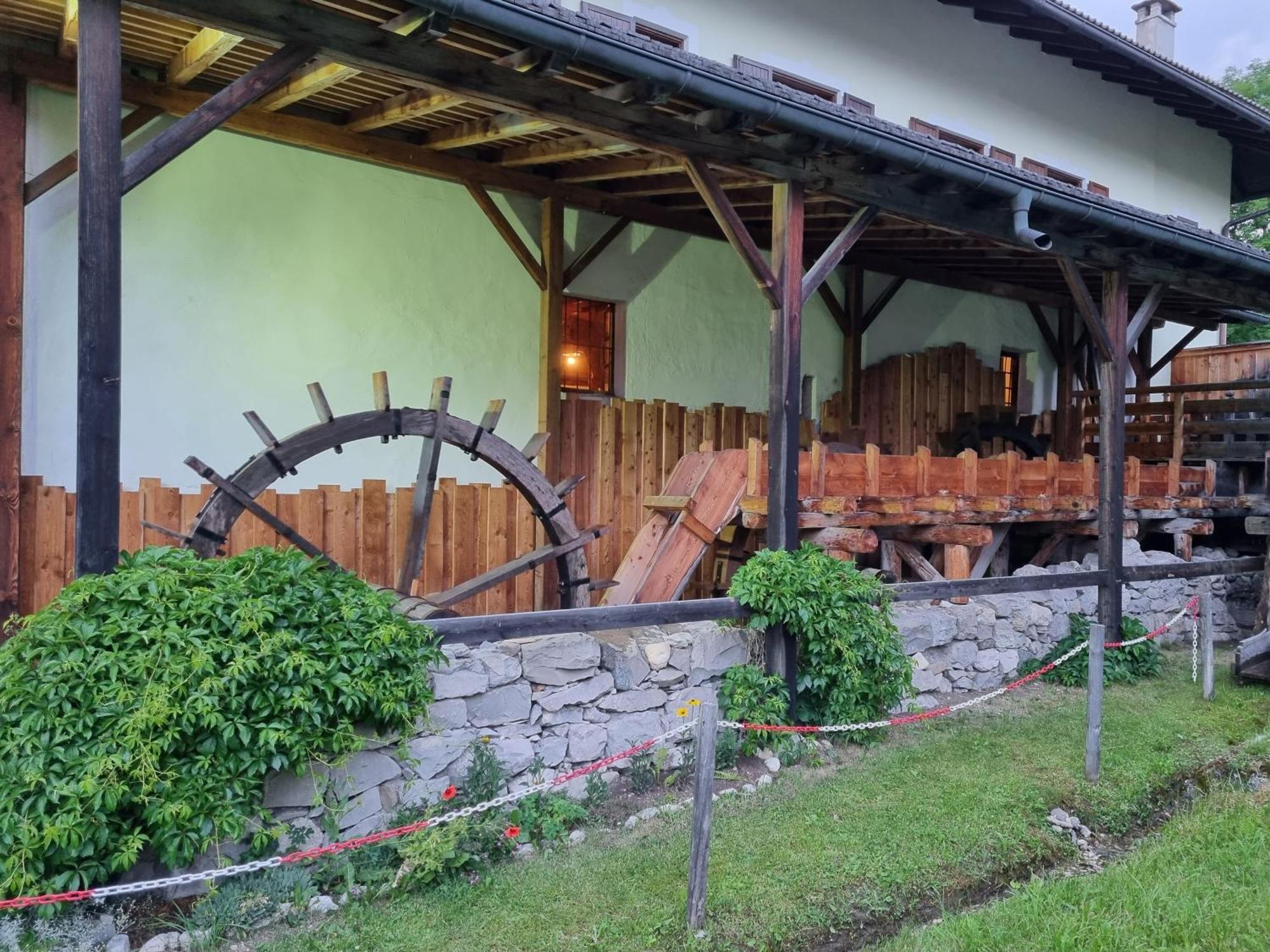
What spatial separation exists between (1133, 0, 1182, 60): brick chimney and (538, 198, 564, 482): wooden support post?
14313 mm

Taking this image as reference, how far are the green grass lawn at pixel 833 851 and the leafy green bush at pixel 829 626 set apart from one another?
409 millimetres

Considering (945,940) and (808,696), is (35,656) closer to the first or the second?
(945,940)

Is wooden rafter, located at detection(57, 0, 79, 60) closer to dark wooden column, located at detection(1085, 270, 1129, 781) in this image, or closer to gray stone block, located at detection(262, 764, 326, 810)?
gray stone block, located at detection(262, 764, 326, 810)

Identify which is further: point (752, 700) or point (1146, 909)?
point (752, 700)

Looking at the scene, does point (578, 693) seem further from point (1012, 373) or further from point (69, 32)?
point (1012, 373)

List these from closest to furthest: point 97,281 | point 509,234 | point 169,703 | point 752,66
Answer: point 169,703 → point 97,281 → point 509,234 → point 752,66

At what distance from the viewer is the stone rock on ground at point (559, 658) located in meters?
5.43

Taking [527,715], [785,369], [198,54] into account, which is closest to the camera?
[527,715]

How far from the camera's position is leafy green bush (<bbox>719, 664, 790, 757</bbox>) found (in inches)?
241

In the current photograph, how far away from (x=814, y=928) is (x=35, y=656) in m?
3.48

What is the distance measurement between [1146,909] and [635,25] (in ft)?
26.1

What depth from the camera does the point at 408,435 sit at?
6.46 meters

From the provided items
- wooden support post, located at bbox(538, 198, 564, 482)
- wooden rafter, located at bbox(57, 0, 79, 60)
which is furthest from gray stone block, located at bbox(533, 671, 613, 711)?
wooden rafter, located at bbox(57, 0, 79, 60)

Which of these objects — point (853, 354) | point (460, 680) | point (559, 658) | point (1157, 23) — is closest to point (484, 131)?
point (559, 658)
